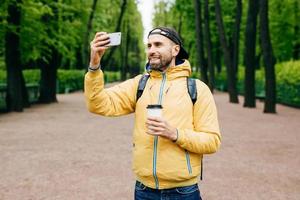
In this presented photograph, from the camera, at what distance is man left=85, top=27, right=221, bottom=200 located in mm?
3041

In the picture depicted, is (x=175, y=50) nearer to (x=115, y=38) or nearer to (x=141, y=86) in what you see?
(x=141, y=86)

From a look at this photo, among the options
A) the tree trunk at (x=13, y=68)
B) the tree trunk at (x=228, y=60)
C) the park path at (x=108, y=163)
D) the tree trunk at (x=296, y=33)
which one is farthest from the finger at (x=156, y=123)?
the tree trunk at (x=296, y=33)

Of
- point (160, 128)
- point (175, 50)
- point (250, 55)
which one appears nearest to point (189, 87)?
point (175, 50)

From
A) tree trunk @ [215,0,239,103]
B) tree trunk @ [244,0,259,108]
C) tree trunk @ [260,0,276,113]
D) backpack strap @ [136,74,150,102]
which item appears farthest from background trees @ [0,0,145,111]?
backpack strap @ [136,74,150,102]

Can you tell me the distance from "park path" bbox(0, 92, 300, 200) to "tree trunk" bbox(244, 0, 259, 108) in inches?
350

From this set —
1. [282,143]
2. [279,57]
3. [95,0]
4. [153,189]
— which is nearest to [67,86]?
[95,0]

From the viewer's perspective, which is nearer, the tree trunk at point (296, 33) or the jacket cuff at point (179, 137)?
the jacket cuff at point (179, 137)

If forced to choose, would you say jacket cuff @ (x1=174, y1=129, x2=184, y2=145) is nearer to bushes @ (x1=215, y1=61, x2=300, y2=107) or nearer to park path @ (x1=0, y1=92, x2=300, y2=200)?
park path @ (x1=0, y1=92, x2=300, y2=200)

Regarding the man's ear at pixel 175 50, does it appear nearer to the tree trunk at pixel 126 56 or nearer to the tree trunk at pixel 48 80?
the tree trunk at pixel 48 80

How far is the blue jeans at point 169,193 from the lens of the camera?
3125 mm

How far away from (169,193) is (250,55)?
2329 centimetres

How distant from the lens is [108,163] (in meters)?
9.38

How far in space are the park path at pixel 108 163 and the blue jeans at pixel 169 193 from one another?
368cm

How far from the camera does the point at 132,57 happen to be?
94375mm
